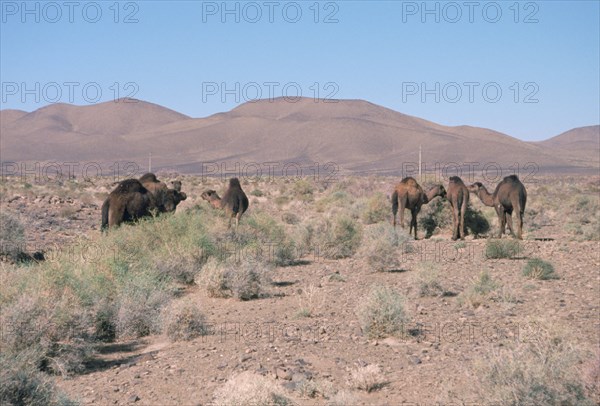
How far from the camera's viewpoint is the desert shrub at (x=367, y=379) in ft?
25.2

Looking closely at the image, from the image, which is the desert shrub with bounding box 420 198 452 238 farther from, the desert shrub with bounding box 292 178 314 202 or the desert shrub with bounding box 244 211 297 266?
the desert shrub with bounding box 292 178 314 202

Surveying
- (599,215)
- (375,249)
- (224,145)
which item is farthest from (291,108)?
(375,249)

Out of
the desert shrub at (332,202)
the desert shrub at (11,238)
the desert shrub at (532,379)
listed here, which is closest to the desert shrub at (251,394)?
the desert shrub at (532,379)

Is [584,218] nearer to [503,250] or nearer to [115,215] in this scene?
[503,250]

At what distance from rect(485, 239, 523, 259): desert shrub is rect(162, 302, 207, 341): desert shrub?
28.2ft

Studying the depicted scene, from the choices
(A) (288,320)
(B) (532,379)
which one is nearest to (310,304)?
(A) (288,320)

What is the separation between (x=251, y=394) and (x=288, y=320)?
4492mm

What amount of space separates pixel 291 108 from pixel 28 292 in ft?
568

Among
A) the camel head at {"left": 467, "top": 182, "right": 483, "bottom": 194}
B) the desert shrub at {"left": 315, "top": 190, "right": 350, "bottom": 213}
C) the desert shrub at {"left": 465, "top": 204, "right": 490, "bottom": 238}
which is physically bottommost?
the desert shrub at {"left": 465, "top": 204, "right": 490, "bottom": 238}

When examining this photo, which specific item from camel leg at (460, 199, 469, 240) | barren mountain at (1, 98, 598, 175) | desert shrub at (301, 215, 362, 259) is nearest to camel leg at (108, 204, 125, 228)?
desert shrub at (301, 215, 362, 259)

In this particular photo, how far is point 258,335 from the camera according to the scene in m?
10.1

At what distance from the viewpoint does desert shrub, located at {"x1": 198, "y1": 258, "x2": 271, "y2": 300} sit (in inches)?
508

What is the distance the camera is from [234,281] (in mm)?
12930

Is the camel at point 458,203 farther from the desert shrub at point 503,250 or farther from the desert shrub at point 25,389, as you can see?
the desert shrub at point 25,389
